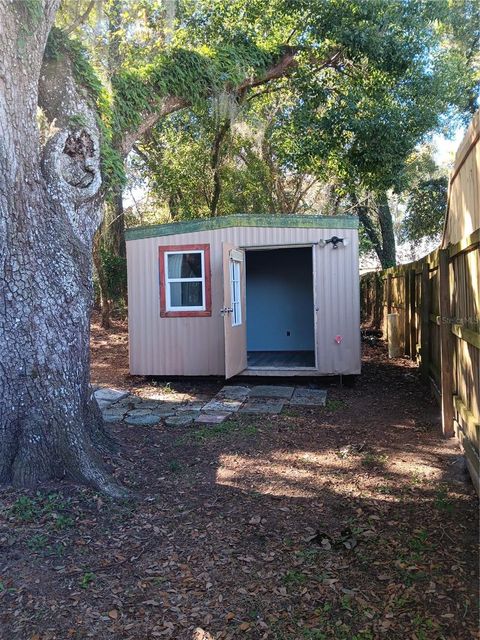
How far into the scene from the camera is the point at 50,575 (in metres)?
2.64

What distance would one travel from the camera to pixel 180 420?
5879 mm

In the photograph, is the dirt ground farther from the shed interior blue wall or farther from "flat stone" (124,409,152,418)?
the shed interior blue wall

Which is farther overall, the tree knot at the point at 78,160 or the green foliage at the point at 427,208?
the green foliage at the point at 427,208

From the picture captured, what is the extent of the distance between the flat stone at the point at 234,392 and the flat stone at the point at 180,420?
42.1 inches

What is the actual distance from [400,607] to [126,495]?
192 cm

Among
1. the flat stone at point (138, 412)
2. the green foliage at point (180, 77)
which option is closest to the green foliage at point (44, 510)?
the flat stone at point (138, 412)

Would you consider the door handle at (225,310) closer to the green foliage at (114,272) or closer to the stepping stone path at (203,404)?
the stepping stone path at (203,404)

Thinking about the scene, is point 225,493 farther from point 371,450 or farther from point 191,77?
point 191,77

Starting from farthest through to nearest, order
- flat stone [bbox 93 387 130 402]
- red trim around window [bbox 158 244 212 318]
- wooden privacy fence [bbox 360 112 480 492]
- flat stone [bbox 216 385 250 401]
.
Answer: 1. red trim around window [bbox 158 244 212 318]
2. flat stone [bbox 216 385 250 401]
3. flat stone [bbox 93 387 130 402]
4. wooden privacy fence [bbox 360 112 480 492]

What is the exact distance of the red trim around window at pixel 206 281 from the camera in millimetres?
8086

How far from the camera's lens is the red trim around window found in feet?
26.5

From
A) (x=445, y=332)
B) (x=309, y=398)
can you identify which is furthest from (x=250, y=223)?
(x=445, y=332)

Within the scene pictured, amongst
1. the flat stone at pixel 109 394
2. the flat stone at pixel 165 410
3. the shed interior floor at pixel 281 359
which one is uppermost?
the shed interior floor at pixel 281 359

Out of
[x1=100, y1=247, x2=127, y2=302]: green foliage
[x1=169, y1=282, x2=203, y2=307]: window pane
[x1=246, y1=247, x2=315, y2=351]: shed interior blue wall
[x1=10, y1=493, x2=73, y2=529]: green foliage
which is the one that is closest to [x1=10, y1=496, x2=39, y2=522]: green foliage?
[x1=10, y1=493, x2=73, y2=529]: green foliage
